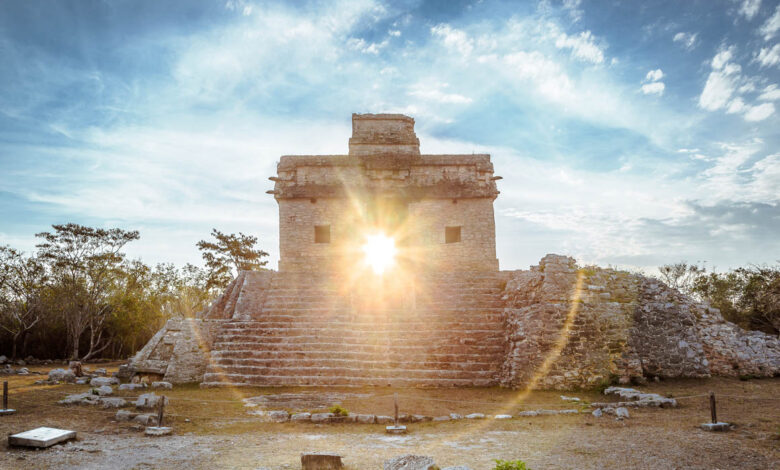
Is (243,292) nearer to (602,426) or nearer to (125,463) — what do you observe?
(125,463)

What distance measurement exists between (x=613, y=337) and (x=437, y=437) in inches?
240

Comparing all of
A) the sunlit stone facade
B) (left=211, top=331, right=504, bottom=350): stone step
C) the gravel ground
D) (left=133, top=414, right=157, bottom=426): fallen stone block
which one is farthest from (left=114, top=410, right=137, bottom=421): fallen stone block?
the sunlit stone facade

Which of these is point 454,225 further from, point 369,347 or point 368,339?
point 369,347

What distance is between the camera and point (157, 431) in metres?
6.84

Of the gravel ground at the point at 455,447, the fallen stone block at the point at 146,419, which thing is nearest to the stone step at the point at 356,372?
the gravel ground at the point at 455,447

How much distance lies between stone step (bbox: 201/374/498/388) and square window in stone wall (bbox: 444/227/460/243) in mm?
9405

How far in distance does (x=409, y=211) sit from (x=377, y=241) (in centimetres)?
184

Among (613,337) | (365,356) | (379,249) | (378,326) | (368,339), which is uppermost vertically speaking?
(379,249)

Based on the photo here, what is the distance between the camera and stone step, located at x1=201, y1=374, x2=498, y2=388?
10.7 metres

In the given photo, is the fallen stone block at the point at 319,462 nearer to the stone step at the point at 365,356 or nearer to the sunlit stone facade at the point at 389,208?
the stone step at the point at 365,356

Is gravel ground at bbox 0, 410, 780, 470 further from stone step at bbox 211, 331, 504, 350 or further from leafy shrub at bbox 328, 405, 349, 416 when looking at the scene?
stone step at bbox 211, 331, 504, 350

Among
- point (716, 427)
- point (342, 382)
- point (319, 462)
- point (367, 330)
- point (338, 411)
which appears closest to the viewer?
point (319, 462)

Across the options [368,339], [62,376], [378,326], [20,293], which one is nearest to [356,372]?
[368,339]

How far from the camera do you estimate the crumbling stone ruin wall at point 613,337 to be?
34.0 ft
